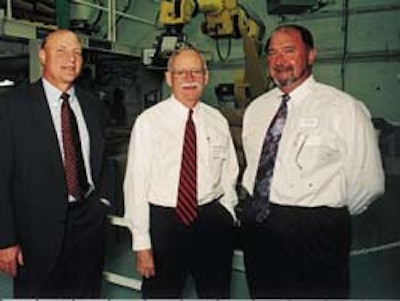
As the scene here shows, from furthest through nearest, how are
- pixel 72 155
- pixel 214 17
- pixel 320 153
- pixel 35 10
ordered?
pixel 214 17, pixel 35 10, pixel 72 155, pixel 320 153

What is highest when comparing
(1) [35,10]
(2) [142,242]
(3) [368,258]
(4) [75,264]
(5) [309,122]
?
(1) [35,10]

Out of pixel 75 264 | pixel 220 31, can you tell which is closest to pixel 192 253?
pixel 75 264

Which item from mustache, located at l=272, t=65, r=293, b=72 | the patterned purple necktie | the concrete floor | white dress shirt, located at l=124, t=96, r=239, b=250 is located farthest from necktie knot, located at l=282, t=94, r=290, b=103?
the concrete floor

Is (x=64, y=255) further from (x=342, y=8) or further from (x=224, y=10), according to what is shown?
(x=342, y=8)

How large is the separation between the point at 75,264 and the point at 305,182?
3.09ft

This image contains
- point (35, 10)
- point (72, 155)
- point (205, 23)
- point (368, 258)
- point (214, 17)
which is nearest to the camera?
point (72, 155)

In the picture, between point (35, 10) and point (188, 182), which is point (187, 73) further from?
point (35, 10)

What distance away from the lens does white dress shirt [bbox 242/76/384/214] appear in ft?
5.67

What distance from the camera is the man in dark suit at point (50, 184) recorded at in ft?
5.73

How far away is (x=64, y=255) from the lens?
1.84m

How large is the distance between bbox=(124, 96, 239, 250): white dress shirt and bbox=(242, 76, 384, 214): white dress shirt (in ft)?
0.77

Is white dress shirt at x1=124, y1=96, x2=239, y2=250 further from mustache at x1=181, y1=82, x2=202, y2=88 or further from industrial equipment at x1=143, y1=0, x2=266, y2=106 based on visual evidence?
industrial equipment at x1=143, y1=0, x2=266, y2=106

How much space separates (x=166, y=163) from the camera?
1.86 meters

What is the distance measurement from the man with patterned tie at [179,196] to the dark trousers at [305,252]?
0.59 feet
